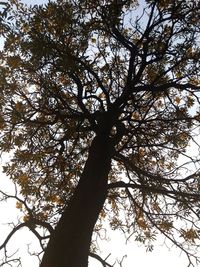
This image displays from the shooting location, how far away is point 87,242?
5.09 metres

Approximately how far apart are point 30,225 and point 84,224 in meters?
0.97

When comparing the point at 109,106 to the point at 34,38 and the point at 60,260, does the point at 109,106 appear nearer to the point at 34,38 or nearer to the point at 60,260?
the point at 34,38

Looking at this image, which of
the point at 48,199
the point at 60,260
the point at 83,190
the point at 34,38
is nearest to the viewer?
the point at 60,260

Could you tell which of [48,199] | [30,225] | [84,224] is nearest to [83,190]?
[84,224]

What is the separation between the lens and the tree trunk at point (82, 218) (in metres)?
4.85

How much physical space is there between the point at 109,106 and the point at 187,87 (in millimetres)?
1558

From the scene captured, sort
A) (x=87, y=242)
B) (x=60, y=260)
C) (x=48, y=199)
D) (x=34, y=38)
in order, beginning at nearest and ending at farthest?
(x=60, y=260) < (x=87, y=242) < (x=34, y=38) < (x=48, y=199)

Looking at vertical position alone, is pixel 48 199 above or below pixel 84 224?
above

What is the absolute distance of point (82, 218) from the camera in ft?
17.4

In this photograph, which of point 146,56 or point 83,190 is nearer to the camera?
point 83,190

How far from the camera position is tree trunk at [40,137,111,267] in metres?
4.85

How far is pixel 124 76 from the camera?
8.59 m

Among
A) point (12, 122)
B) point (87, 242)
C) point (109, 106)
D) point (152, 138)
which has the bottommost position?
point (87, 242)

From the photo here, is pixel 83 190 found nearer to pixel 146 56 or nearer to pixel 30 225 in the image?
pixel 30 225
